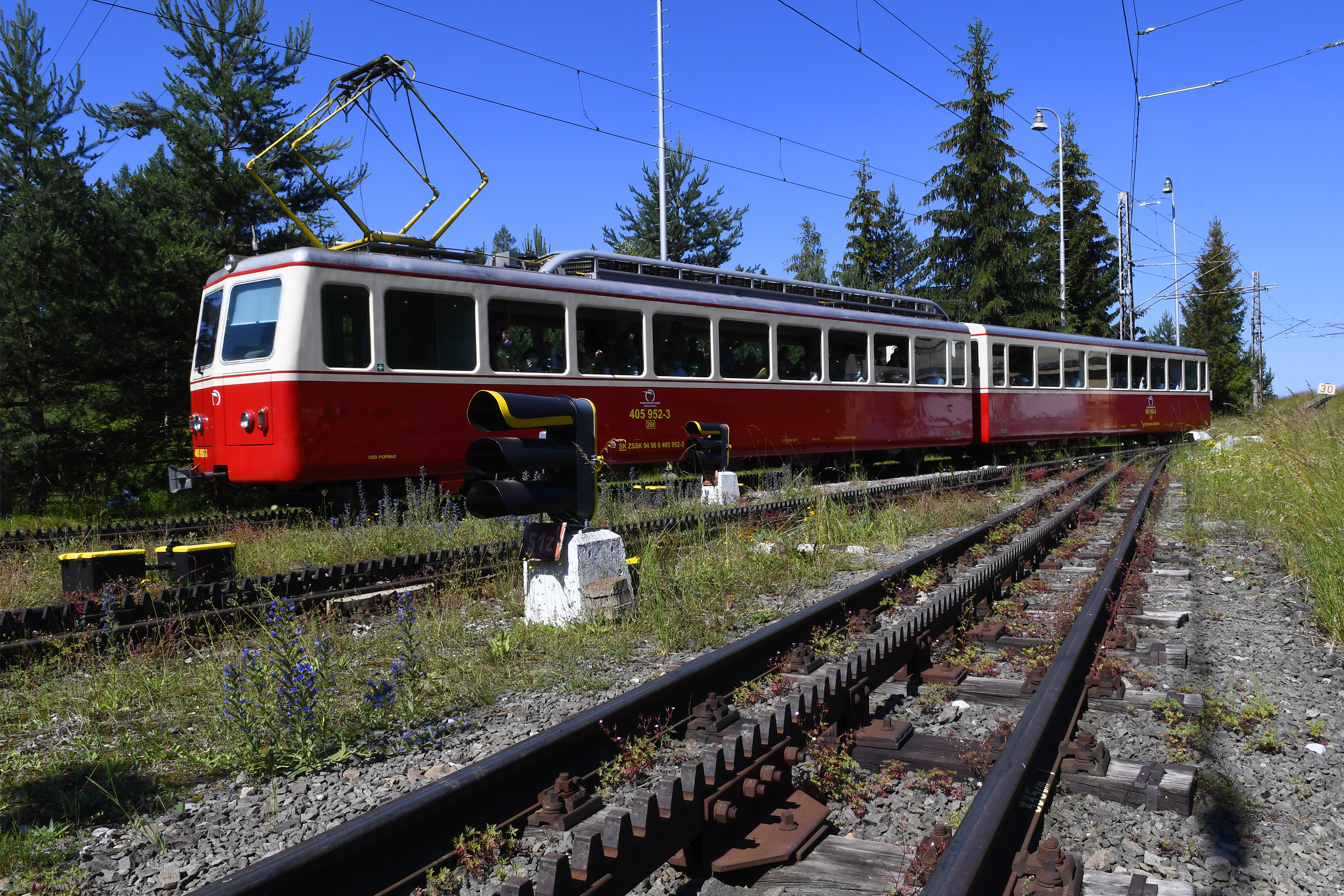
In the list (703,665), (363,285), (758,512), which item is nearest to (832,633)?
(703,665)

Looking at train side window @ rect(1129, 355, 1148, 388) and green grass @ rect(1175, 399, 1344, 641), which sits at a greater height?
train side window @ rect(1129, 355, 1148, 388)

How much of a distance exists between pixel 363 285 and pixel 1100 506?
918 cm

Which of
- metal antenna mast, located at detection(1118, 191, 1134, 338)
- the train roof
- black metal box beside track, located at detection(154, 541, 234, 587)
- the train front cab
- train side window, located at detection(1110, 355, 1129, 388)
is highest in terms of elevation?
metal antenna mast, located at detection(1118, 191, 1134, 338)

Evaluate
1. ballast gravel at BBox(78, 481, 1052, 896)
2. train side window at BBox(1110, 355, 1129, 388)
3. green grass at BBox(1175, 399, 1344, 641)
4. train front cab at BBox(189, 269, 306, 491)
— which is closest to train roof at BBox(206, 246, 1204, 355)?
train front cab at BBox(189, 269, 306, 491)

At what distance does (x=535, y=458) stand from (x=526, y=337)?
19.6ft

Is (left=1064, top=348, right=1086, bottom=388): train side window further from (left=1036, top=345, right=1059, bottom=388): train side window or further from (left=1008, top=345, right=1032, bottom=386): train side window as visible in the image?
(left=1008, top=345, right=1032, bottom=386): train side window

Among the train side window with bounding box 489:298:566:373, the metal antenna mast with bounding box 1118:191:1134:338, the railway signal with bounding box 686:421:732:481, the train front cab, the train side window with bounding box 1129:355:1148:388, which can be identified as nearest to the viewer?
the train front cab

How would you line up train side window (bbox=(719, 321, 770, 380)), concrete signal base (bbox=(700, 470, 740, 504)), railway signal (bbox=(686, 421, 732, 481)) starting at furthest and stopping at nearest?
train side window (bbox=(719, 321, 770, 380)) < railway signal (bbox=(686, 421, 732, 481)) < concrete signal base (bbox=(700, 470, 740, 504))

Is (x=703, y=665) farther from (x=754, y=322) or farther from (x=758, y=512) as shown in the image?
(x=754, y=322)

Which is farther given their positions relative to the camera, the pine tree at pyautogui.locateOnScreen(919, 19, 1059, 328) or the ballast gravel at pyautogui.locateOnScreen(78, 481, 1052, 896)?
the pine tree at pyautogui.locateOnScreen(919, 19, 1059, 328)

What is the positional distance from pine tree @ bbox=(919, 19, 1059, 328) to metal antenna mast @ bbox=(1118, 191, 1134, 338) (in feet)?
8.56

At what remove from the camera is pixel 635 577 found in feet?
20.2

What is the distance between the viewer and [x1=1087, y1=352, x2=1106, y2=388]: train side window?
873 inches

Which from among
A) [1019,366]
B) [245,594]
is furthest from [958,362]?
[245,594]
